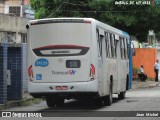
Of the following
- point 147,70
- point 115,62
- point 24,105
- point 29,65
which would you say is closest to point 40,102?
point 24,105

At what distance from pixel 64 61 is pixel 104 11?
2173 cm

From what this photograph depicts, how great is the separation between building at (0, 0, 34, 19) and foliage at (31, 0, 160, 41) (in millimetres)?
4456

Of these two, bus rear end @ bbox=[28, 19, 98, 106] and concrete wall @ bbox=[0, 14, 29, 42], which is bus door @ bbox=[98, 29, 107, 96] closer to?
bus rear end @ bbox=[28, 19, 98, 106]

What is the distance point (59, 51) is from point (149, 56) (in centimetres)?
3332

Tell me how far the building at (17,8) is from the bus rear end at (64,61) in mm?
25648

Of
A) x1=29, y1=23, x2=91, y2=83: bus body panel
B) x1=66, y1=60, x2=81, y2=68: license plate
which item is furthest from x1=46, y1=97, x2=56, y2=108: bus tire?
x1=66, y1=60, x2=81, y2=68: license plate

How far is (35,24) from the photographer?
67.5 feet

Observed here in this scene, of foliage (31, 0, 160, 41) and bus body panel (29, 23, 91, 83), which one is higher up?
foliage (31, 0, 160, 41)

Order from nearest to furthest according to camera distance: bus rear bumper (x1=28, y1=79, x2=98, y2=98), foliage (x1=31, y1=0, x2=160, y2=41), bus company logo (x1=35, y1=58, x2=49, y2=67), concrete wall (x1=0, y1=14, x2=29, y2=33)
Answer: bus rear bumper (x1=28, y1=79, x2=98, y2=98)
bus company logo (x1=35, y1=58, x2=49, y2=67)
concrete wall (x1=0, y1=14, x2=29, y2=33)
foliage (x1=31, y1=0, x2=160, y2=41)

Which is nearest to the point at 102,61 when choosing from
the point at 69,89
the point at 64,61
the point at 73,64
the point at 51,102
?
the point at 73,64

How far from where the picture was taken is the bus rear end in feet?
65.6

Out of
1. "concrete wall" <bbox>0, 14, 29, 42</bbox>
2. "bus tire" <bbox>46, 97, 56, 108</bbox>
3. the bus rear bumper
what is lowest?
"bus tire" <bbox>46, 97, 56, 108</bbox>

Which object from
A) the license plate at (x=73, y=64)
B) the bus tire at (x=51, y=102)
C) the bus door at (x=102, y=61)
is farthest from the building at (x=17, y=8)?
the license plate at (x=73, y=64)

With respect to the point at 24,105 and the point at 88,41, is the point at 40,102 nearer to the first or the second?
the point at 24,105
